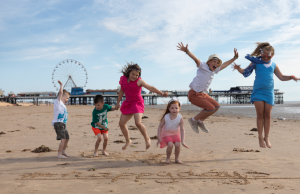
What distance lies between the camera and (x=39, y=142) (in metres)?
6.96

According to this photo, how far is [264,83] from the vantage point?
5.15 metres

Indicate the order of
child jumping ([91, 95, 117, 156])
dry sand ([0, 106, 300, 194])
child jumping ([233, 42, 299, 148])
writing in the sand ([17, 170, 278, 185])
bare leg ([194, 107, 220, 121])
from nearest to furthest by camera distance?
1. dry sand ([0, 106, 300, 194])
2. writing in the sand ([17, 170, 278, 185])
3. child jumping ([233, 42, 299, 148])
4. bare leg ([194, 107, 220, 121])
5. child jumping ([91, 95, 117, 156])

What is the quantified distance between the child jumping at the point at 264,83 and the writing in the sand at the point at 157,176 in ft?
5.45

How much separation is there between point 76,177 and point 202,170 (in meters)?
2.11

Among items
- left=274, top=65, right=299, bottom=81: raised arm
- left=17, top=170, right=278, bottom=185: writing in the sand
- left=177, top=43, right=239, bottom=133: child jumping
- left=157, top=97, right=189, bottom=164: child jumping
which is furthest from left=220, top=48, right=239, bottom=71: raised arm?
left=17, top=170, right=278, bottom=185: writing in the sand

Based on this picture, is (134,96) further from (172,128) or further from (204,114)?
(204,114)

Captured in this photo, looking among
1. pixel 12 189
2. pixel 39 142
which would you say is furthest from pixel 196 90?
pixel 39 142

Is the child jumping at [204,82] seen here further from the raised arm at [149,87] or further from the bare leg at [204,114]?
the raised arm at [149,87]

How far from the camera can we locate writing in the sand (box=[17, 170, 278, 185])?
3654mm

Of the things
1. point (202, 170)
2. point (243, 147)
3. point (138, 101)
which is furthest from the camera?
point (243, 147)

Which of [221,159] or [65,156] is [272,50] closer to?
[221,159]

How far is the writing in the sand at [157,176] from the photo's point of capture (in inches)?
144

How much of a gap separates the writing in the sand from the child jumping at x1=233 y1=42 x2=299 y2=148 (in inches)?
65.4

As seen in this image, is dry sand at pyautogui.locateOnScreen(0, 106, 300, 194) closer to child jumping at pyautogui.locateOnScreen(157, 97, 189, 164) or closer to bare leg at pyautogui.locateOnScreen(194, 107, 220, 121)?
child jumping at pyautogui.locateOnScreen(157, 97, 189, 164)
